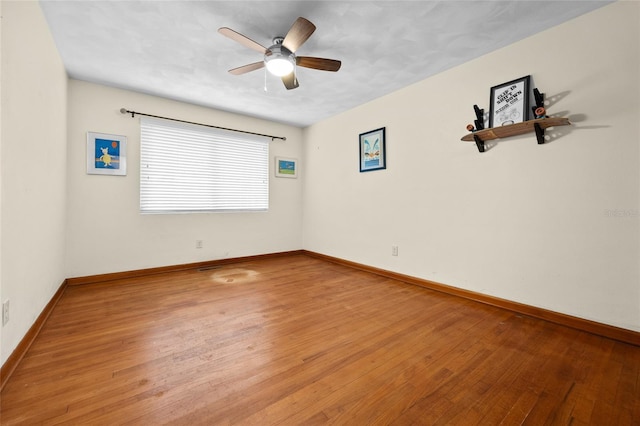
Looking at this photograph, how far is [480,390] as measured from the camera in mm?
1433


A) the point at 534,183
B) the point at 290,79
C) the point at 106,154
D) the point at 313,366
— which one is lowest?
the point at 313,366

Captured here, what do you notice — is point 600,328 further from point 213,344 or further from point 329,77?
point 329,77

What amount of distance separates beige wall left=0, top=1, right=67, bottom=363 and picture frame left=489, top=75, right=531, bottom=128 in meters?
3.71

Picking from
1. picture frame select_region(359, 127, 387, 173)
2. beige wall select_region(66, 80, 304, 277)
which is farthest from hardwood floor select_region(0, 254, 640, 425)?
picture frame select_region(359, 127, 387, 173)

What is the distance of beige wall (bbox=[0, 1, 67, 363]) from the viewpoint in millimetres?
1508

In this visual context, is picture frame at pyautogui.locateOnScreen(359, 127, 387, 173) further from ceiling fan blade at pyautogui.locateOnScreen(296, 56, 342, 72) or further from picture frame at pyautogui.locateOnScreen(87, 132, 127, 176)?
picture frame at pyautogui.locateOnScreen(87, 132, 127, 176)

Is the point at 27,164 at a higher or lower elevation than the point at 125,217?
higher

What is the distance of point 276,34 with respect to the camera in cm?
238

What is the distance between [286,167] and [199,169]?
163cm

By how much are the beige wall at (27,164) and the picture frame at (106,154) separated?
0.69 meters

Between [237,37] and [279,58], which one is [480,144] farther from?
[237,37]

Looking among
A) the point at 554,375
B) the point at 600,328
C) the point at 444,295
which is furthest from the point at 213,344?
the point at 600,328

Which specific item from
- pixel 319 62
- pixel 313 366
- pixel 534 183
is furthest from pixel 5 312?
pixel 534 183

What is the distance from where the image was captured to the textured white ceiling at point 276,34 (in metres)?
2.06
